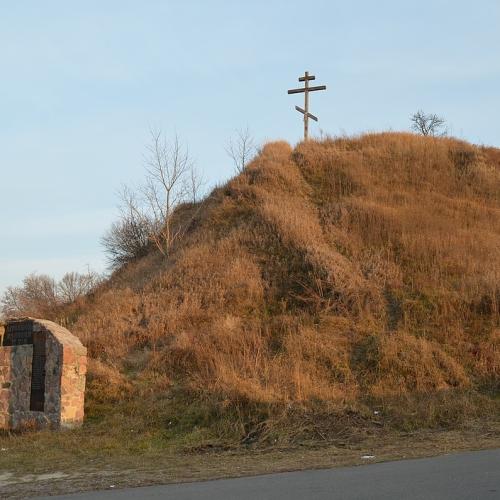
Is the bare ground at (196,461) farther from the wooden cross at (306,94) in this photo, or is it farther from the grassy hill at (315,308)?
the wooden cross at (306,94)

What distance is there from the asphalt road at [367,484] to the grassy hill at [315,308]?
3.74m

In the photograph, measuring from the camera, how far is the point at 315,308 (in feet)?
60.7

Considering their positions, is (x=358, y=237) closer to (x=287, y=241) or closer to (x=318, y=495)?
(x=287, y=241)

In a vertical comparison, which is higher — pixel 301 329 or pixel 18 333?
pixel 301 329

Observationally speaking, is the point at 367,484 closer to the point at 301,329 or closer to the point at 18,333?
the point at 301,329

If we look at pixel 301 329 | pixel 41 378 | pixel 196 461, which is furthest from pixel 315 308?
pixel 196 461

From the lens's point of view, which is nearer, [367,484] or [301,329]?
[367,484]

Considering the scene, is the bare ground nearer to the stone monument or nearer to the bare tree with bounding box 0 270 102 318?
the stone monument

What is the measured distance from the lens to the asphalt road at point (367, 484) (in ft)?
22.7

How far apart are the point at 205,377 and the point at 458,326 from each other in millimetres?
6790

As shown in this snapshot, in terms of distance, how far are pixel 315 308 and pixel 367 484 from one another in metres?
11.0

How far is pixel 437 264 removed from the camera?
20.0 m

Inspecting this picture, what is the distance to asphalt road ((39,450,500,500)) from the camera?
6930mm

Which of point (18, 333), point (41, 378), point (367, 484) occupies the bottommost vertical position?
point (367, 484)
